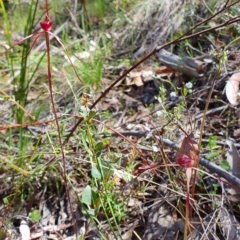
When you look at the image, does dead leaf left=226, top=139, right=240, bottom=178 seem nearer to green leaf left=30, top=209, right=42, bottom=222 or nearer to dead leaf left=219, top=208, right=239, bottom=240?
dead leaf left=219, top=208, right=239, bottom=240

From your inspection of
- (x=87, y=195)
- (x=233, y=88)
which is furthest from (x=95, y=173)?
(x=233, y=88)

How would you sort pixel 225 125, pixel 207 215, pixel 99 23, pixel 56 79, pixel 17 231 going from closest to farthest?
1. pixel 207 215
2. pixel 17 231
3. pixel 225 125
4. pixel 56 79
5. pixel 99 23

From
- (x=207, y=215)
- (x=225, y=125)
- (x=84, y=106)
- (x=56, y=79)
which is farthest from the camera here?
(x=56, y=79)

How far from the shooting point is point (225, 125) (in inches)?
84.0

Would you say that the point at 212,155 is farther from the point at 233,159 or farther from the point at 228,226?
the point at 228,226

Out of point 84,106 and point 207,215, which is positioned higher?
point 84,106

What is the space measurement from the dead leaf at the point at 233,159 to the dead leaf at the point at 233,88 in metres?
0.31

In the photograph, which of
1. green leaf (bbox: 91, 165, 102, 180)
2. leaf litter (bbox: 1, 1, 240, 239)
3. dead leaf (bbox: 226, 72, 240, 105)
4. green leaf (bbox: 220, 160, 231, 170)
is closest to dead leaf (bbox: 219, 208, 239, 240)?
leaf litter (bbox: 1, 1, 240, 239)

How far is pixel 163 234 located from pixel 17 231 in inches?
21.6

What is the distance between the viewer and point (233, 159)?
188 cm

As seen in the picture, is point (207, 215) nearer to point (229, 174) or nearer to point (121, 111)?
point (229, 174)

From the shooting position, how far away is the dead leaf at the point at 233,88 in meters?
2.20

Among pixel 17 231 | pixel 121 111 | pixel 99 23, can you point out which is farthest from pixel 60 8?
pixel 17 231

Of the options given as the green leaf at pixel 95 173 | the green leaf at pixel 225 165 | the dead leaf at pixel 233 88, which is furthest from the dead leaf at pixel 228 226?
the dead leaf at pixel 233 88
